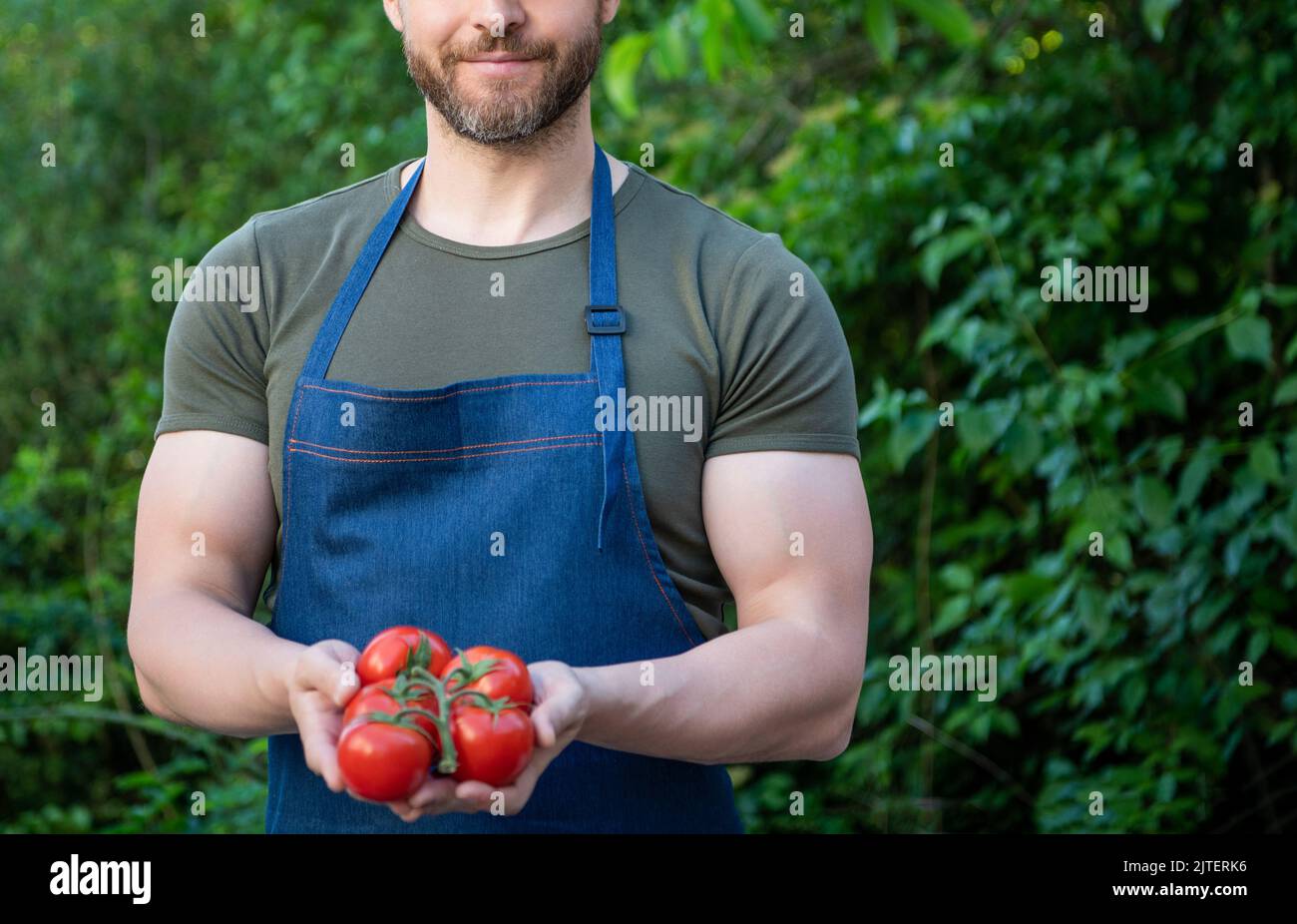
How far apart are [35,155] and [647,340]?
5764mm

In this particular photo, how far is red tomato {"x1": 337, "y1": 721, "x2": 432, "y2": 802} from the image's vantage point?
1.28 metres

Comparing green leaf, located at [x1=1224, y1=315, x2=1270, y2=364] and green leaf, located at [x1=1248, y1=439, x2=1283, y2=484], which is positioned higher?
green leaf, located at [x1=1224, y1=315, x2=1270, y2=364]

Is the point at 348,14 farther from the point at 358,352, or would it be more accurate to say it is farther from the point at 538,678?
the point at 538,678

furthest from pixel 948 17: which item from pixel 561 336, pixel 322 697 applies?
pixel 322 697

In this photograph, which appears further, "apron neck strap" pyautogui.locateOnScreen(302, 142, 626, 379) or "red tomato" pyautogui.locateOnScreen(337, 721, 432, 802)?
"apron neck strap" pyautogui.locateOnScreen(302, 142, 626, 379)

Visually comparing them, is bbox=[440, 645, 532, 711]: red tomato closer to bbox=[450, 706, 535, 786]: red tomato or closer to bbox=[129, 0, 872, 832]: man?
bbox=[450, 706, 535, 786]: red tomato

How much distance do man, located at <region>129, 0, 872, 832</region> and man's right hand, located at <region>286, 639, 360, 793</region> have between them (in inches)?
5.9

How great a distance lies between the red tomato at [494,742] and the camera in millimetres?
1278

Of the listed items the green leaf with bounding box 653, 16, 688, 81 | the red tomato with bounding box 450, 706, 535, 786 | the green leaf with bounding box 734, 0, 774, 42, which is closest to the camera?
the red tomato with bounding box 450, 706, 535, 786

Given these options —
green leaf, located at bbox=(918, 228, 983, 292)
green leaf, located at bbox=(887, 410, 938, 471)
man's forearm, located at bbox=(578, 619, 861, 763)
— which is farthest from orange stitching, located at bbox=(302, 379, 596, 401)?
green leaf, located at bbox=(918, 228, 983, 292)

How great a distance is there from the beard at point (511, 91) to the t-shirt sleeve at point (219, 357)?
0.33 metres

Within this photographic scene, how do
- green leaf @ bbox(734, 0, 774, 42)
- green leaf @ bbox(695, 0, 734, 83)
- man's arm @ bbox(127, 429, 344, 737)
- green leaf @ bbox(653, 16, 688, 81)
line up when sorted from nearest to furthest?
1. man's arm @ bbox(127, 429, 344, 737)
2. green leaf @ bbox(734, 0, 774, 42)
3. green leaf @ bbox(695, 0, 734, 83)
4. green leaf @ bbox(653, 16, 688, 81)

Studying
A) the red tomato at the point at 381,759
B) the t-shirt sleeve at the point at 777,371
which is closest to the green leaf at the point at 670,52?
the t-shirt sleeve at the point at 777,371
